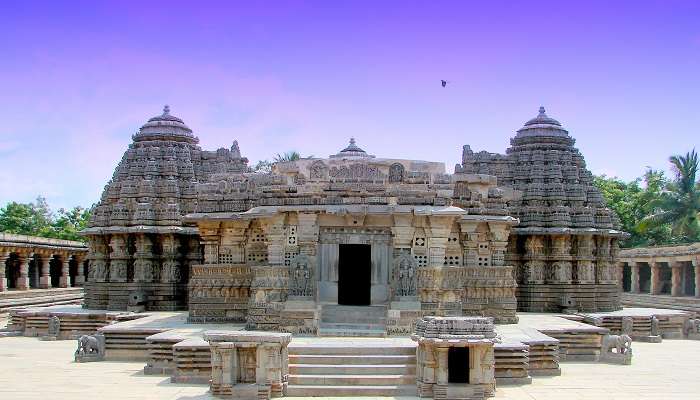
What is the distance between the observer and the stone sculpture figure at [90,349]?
58.7 ft

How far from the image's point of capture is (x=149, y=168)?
26859 mm

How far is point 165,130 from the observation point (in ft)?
92.1

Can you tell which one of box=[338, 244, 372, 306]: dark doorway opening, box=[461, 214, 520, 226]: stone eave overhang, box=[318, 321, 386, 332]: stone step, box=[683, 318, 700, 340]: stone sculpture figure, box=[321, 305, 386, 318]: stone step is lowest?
box=[683, 318, 700, 340]: stone sculpture figure

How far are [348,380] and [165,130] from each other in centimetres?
1665

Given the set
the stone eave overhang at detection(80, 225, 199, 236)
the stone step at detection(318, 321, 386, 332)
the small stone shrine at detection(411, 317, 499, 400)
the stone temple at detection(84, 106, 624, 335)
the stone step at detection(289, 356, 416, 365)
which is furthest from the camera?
the stone eave overhang at detection(80, 225, 199, 236)

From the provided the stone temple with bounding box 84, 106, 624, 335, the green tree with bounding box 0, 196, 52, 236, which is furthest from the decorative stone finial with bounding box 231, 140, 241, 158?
the green tree with bounding box 0, 196, 52, 236

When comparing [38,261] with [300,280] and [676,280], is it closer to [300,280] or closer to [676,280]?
[300,280]

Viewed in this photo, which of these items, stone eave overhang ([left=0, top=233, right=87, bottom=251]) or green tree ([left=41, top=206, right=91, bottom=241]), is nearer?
stone eave overhang ([left=0, top=233, right=87, bottom=251])

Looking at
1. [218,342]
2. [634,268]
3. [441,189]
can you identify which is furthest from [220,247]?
[634,268]

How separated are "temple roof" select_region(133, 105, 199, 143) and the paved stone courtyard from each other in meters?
10.4

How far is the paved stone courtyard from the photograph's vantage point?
13.6 metres

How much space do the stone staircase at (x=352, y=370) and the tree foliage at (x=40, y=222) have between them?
1607 inches

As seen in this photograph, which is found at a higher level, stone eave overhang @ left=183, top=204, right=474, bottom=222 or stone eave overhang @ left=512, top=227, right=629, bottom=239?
stone eave overhang @ left=183, top=204, right=474, bottom=222

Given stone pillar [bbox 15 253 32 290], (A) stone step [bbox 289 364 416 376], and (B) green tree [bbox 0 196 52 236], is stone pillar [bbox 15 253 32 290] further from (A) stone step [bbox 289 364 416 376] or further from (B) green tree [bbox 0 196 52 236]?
(A) stone step [bbox 289 364 416 376]
